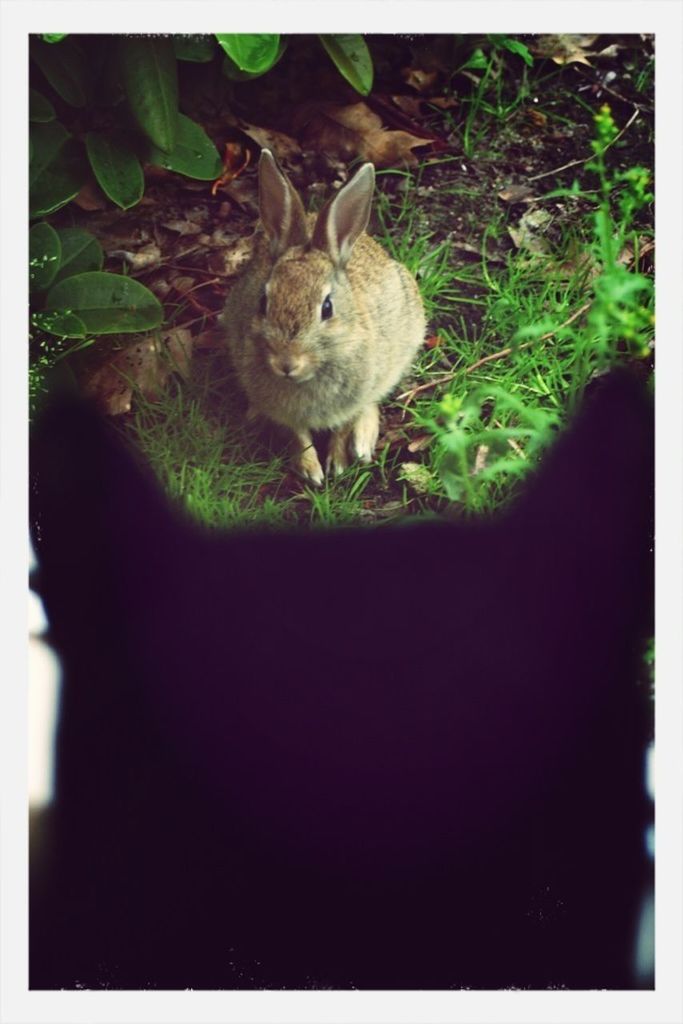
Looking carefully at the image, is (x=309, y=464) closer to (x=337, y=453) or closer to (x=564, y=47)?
(x=337, y=453)

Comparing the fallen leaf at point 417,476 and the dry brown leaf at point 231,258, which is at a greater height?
the dry brown leaf at point 231,258

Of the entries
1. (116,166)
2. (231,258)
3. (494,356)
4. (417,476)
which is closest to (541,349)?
(494,356)

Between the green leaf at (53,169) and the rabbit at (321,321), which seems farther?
the green leaf at (53,169)

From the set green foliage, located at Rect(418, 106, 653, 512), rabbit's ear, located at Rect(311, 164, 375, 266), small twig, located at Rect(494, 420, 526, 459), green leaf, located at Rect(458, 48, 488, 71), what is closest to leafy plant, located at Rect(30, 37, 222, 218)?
rabbit's ear, located at Rect(311, 164, 375, 266)

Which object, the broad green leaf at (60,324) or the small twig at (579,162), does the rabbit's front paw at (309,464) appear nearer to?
the broad green leaf at (60,324)

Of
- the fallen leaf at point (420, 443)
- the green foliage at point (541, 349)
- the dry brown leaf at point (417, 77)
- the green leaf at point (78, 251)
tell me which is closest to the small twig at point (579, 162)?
the green foliage at point (541, 349)

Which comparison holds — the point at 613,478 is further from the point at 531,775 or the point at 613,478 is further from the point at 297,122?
the point at 297,122
